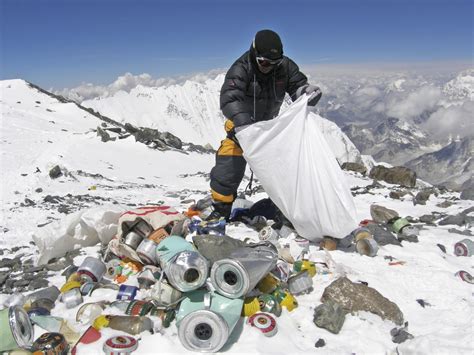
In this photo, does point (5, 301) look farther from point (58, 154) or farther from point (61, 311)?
point (58, 154)

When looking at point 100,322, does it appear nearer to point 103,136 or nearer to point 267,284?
point 267,284

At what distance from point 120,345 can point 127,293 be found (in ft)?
2.82

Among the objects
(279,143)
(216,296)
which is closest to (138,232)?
(216,296)

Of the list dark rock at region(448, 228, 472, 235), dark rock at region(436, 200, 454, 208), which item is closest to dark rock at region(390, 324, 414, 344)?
dark rock at region(448, 228, 472, 235)

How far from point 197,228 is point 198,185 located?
975 cm

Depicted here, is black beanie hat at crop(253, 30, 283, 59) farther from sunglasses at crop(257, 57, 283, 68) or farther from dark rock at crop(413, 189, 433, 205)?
dark rock at crop(413, 189, 433, 205)

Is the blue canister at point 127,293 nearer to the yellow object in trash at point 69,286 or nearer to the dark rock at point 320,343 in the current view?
the yellow object in trash at point 69,286

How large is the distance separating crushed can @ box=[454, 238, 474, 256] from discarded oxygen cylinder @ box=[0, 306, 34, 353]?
539 cm

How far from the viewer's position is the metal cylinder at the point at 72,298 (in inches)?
151

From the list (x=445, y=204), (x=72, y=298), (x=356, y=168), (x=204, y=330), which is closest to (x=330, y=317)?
(x=204, y=330)

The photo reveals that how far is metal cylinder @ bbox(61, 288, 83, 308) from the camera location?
3844mm

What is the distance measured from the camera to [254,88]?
5441 mm

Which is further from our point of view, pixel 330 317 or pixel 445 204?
pixel 445 204

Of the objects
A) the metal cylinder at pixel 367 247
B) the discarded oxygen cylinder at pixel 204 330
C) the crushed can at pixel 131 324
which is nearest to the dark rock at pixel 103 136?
the metal cylinder at pixel 367 247
